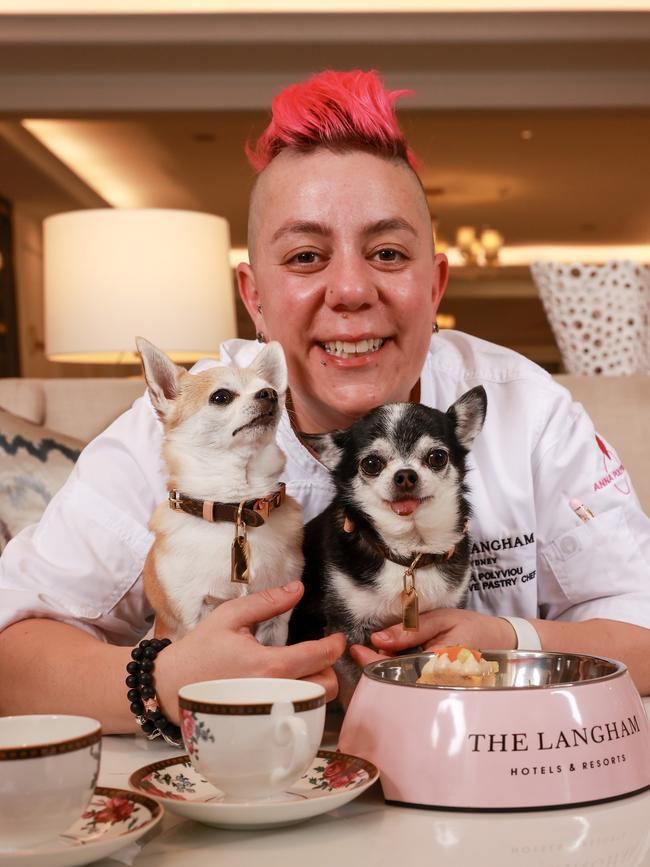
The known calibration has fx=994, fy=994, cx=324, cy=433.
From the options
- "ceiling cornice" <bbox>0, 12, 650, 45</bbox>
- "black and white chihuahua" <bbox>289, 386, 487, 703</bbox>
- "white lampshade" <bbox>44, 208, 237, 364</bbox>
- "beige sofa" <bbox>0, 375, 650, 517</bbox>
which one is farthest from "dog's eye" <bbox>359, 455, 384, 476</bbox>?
"ceiling cornice" <bbox>0, 12, 650, 45</bbox>

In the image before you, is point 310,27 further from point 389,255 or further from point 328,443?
point 328,443

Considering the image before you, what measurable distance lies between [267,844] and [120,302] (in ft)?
7.12

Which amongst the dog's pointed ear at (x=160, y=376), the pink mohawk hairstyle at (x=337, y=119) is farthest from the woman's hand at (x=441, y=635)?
the pink mohawk hairstyle at (x=337, y=119)

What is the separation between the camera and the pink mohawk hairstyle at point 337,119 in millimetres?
1191

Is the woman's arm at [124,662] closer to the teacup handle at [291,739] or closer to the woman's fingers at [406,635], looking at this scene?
the woman's fingers at [406,635]

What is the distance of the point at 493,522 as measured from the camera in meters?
1.37

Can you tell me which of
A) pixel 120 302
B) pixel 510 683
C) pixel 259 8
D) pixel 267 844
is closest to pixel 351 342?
pixel 510 683

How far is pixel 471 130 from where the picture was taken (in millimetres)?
7180

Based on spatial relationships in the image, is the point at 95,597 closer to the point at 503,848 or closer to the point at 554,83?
the point at 503,848

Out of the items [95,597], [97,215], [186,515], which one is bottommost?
[95,597]

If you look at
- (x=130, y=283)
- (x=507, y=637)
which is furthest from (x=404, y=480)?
(x=130, y=283)

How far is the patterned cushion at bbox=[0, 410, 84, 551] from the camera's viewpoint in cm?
185

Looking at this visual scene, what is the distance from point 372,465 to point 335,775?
13.4 inches

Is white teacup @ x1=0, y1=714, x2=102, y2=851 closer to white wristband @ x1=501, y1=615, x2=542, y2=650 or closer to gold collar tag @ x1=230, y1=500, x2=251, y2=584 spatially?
gold collar tag @ x1=230, y1=500, x2=251, y2=584
